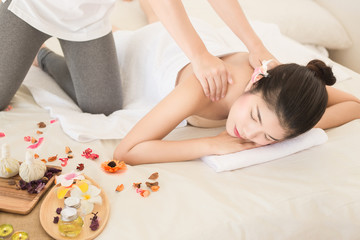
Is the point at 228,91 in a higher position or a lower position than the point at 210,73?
lower

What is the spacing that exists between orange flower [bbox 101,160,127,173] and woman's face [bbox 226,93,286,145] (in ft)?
1.34

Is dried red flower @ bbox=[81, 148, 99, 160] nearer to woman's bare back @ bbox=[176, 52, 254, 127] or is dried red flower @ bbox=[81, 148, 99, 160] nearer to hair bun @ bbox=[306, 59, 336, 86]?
woman's bare back @ bbox=[176, 52, 254, 127]

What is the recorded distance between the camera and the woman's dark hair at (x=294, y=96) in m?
1.20

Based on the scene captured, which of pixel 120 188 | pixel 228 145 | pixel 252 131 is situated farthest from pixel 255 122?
pixel 120 188

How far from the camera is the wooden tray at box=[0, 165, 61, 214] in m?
1.05

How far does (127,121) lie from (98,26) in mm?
431

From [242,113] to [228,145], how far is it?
0.43 ft

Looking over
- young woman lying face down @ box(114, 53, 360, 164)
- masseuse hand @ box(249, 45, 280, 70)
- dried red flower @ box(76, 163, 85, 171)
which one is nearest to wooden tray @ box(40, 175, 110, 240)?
dried red flower @ box(76, 163, 85, 171)

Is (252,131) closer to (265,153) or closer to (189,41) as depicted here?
(265,153)

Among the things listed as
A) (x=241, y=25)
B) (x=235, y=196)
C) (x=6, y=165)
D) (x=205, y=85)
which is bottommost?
(x=235, y=196)

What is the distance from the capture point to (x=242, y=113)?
1307 mm

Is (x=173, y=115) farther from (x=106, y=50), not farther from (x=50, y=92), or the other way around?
(x=50, y=92)

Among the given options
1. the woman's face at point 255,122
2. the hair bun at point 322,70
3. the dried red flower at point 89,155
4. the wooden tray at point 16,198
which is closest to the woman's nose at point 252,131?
the woman's face at point 255,122

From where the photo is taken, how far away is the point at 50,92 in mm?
1804
